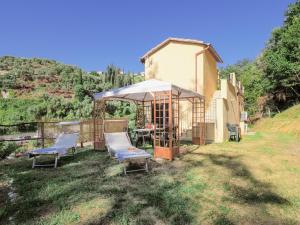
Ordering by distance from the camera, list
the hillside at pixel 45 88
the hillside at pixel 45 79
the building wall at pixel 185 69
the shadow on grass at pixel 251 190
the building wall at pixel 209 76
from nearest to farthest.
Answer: the shadow on grass at pixel 251 190 < the building wall at pixel 185 69 < the building wall at pixel 209 76 < the hillside at pixel 45 88 < the hillside at pixel 45 79

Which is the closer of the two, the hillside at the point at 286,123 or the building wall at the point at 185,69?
the building wall at the point at 185,69

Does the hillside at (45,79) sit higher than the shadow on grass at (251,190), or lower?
higher

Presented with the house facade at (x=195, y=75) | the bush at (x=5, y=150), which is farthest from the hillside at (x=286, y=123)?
the bush at (x=5, y=150)

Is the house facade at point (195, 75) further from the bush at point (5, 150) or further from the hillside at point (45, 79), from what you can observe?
the hillside at point (45, 79)

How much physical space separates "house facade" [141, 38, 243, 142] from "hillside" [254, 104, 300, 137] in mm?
5927

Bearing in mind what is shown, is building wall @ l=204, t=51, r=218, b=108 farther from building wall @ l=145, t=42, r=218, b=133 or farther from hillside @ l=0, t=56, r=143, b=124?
hillside @ l=0, t=56, r=143, b=124

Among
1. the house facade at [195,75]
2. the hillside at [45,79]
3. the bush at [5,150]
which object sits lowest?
the bush at [5,150]

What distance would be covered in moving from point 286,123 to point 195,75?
11229mm

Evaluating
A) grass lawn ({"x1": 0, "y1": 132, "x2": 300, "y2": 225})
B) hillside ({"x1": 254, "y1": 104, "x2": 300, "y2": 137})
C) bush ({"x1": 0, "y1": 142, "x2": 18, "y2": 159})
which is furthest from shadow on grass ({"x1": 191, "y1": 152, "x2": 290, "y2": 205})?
hillside ({"x1": 254, "y1": 104, "x2": 300, "y2": 137})

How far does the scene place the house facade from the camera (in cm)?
1306

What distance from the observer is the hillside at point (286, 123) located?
1812 cm

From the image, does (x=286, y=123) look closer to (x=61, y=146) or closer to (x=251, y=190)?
(x=251, y=190)

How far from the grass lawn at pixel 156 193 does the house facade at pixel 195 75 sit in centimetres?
570

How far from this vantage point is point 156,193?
183 inches
